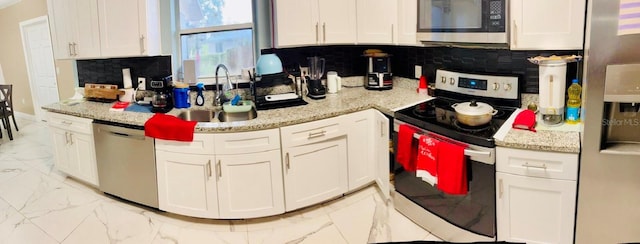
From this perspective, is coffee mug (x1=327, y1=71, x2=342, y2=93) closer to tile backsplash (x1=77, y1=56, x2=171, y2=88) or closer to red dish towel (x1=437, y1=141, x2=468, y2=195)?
tile backsplash (x1=77, y1=56, x2=171, y2=88)

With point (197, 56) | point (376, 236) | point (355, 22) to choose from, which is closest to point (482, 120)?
point (376, 236)

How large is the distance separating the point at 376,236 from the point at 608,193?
136cm

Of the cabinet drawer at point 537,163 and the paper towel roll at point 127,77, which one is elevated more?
the paper towel roll at point 127,77

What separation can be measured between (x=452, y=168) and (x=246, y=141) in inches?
51.7

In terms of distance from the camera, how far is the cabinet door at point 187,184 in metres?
3.03

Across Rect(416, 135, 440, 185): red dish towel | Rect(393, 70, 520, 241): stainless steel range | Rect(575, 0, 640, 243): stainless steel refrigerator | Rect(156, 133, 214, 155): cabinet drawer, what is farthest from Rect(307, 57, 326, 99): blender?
Rect(575, 0, 640, 243): stainless steel refrigerator

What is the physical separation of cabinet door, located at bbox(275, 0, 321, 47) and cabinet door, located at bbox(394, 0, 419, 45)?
2.13 ft

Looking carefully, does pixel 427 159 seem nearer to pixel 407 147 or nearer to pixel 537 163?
pixel 407 147

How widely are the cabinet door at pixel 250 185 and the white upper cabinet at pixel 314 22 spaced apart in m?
1.02

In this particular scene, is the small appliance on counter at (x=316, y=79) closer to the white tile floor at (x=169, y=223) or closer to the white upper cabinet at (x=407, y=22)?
the white upper cabinet at (x=407, y=22)

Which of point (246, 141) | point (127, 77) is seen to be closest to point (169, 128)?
point (246, 141)

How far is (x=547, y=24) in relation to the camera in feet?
8.20

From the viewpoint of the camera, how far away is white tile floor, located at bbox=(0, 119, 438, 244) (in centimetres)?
300

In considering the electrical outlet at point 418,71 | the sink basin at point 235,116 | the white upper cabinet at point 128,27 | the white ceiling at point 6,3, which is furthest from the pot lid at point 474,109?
the white ceiling at point 6,3
